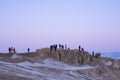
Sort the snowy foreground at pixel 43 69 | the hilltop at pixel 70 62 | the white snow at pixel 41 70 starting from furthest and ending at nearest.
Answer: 1. the hilltop at pixel 70 62
2. the snowy foreground at pixel 43 69
3. the white snow at pixel 41 70

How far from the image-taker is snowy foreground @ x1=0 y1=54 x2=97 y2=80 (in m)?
42.8

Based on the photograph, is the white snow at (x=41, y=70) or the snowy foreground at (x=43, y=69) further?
the snowy foreground at (x=43, y=69)

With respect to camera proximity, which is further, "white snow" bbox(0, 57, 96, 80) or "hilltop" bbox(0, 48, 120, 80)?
"hilltop" bbox(0, 48, 120, 80)


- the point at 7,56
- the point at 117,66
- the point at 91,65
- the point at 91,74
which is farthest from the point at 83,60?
the point at 7,56

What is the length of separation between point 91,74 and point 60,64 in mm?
8240

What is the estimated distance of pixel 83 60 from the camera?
7094 cm

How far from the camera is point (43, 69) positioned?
168 feet

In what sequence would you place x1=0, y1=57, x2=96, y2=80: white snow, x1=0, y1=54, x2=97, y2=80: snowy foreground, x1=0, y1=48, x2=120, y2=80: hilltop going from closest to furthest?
x1=0, y1=57, x2=96, y2=80: white snow
x1=0, y1=54, x2=97, y2=80: snowy foreground
x1=0, y1=48, x2=120, y2=80: hilltop

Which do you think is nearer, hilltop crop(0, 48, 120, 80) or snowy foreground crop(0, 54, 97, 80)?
snowy foreground crop(0, 54, 97, 80)

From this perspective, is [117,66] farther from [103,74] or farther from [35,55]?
[35,55]

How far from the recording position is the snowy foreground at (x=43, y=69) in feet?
140

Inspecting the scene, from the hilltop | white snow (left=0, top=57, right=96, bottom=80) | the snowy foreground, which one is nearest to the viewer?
white snow (left=0, top=57, right=96, bottom=80)

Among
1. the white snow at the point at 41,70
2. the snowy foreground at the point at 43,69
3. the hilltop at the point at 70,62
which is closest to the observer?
the white snow at the point at 41,70

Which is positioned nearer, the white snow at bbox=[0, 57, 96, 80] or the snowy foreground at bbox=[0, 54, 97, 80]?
the white snow at bbox=[0, 57, 96, 80]
